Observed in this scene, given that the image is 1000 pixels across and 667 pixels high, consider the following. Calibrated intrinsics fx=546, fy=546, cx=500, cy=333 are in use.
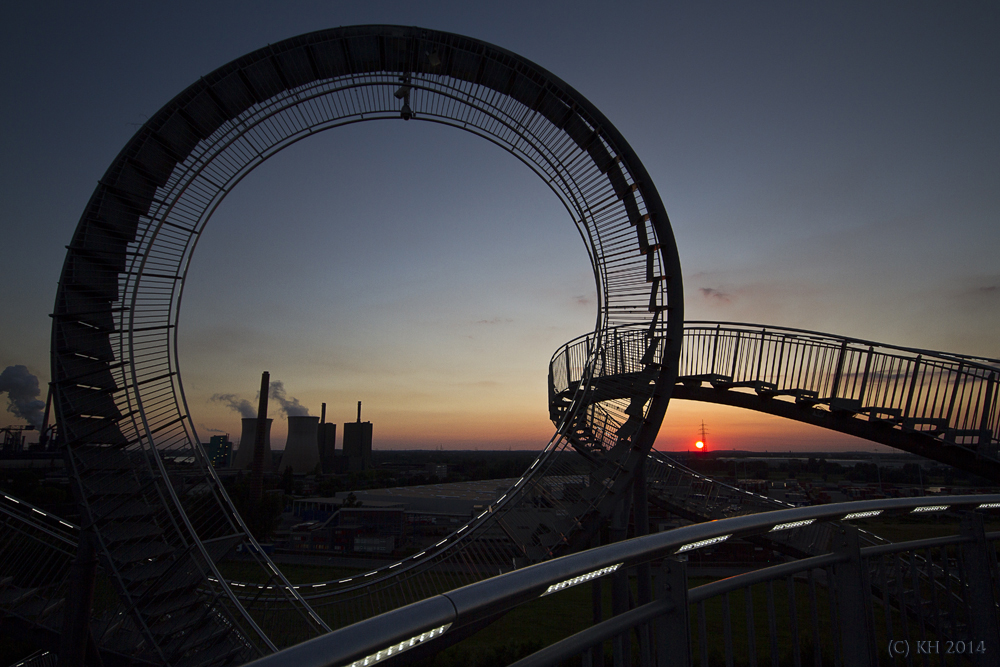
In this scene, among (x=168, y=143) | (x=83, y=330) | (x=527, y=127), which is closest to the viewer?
(x=83, y=330)

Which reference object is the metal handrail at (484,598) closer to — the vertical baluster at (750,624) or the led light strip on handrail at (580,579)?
the led light strip on handrail at (580,579)

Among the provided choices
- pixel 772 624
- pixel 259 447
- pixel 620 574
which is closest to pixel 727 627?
pixel 772 624

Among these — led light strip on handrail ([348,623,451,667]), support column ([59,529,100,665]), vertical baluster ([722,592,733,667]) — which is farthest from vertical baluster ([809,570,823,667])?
support column ([59,529,100,665])

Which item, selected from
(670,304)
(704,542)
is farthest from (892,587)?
(704,542)

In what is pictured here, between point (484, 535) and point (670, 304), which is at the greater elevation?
point (670, 304)

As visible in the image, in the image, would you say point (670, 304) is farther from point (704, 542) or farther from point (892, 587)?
point (892, 587)

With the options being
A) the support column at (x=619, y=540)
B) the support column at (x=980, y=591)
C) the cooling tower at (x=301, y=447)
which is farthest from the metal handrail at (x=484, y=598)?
the cooling tower at (x=301, y=447)
